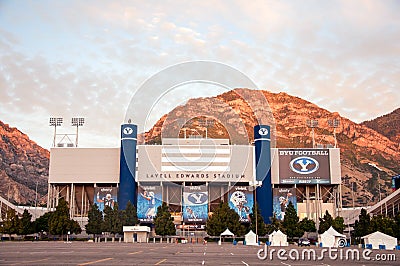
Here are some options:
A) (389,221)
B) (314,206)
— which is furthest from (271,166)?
(389,221)

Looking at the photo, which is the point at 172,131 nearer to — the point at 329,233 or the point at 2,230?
the point at 2,230

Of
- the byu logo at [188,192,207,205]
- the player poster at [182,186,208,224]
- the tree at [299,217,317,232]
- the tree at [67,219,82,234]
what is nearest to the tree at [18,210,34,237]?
the tree at [67,219,82,234]

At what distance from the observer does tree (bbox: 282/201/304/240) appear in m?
80.7

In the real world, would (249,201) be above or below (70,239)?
above

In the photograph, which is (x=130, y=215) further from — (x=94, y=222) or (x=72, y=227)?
(x=72, y=227)

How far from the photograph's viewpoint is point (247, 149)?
93688 mm

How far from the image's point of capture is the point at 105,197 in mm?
90688

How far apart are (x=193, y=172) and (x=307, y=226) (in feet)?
72.2

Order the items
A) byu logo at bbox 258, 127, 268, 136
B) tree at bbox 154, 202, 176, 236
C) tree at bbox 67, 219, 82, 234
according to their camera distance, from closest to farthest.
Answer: tree at bbox 67, 219, 82, 234 < tree at bbox 154, 202, 176, 236 < byu logo at bbox 258, 127, 268, 136

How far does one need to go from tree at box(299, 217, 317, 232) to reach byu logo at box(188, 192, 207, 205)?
16.9 m

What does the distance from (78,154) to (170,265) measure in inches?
2933

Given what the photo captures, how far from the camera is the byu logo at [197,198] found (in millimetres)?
88500

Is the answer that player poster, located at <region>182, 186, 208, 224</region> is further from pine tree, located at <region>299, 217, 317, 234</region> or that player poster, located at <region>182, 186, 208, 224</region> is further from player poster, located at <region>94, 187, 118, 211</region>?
pine tree, located at <region>299, 217, 317, 234</region>

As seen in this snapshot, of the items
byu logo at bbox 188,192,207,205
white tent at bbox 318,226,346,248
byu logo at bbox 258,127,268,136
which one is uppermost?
byu logo at bbox 258,127,268,136
